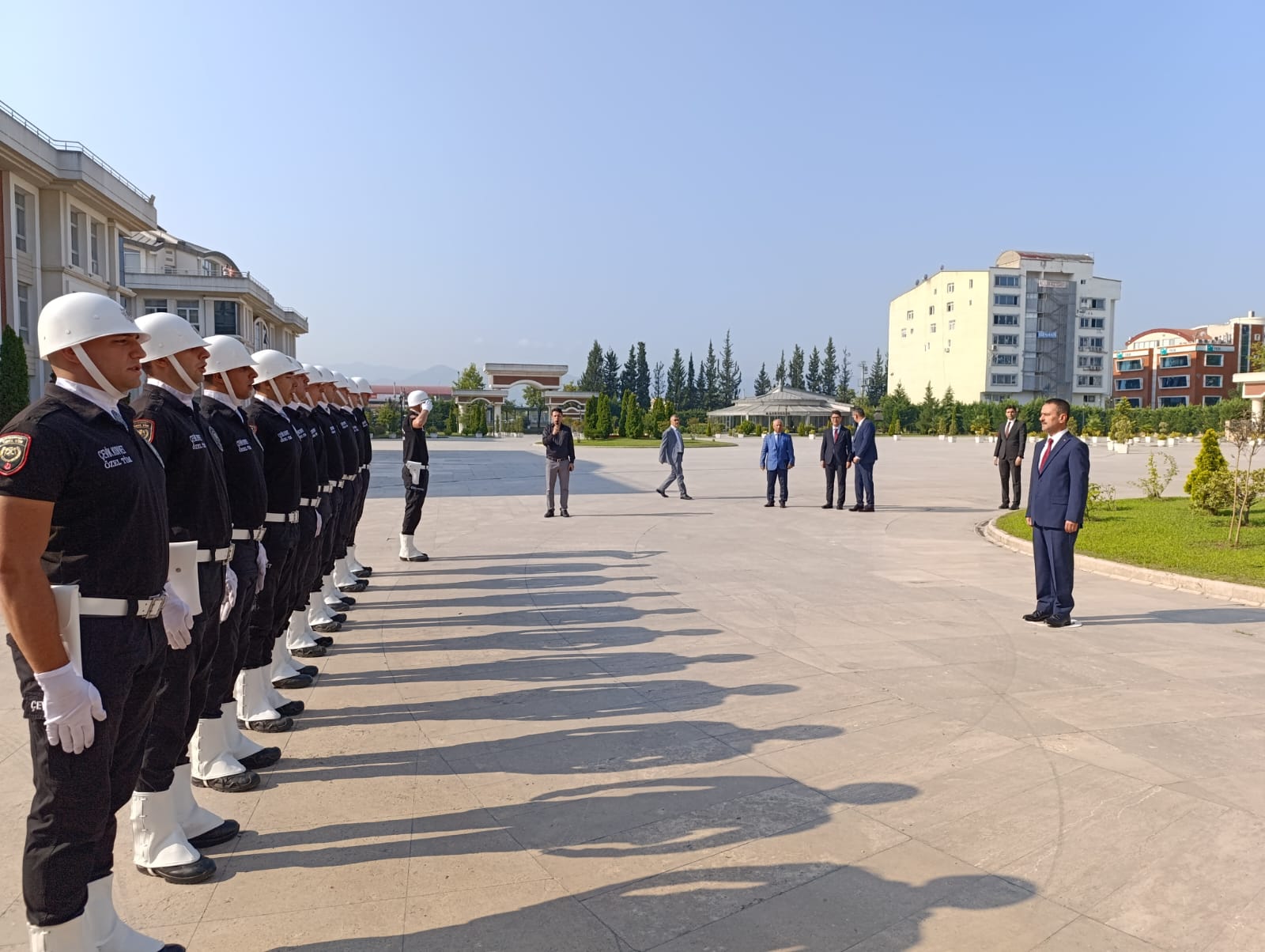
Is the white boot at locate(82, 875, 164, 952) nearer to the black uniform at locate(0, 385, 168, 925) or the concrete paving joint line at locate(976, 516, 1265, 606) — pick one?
the black uniform at locate(0, 385, 168, 925)

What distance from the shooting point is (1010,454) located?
1808 centimetres

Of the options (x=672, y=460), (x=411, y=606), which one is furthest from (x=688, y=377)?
(x=411, y=606)

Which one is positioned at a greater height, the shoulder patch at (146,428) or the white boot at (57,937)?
the shoulder patch at (146,428)

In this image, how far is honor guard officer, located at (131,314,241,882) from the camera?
3.71 meters

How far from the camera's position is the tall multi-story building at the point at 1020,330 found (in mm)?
95500

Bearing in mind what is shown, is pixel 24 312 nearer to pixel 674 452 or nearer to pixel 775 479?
pixel 674 452

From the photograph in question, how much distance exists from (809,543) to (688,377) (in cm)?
11621

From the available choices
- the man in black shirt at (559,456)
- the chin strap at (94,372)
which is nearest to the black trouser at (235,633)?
the chin strap at (94,372)

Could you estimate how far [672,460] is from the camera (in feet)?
67.2

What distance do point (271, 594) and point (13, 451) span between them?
2.80m

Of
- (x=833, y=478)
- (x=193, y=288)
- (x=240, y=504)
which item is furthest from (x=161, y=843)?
(x=193, y=288)

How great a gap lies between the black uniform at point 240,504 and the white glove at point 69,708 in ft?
5.50

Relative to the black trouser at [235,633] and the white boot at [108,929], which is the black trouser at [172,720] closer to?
the black trouser at [235,633]

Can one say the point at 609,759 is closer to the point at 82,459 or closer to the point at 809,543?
the point at 82,459
